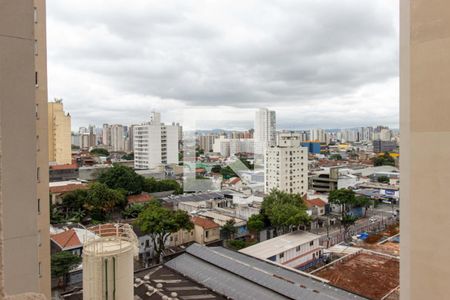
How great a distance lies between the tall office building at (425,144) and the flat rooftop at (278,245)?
8.61m

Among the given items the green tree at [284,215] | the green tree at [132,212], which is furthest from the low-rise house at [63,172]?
the green tree at [284,215]

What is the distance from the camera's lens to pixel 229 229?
39.1ft

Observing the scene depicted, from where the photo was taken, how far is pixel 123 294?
12.9ft

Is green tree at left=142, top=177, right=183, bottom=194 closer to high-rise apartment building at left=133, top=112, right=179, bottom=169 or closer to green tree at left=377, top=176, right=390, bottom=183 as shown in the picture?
high-rise apartment building at left=133, top=112, right=179, bottom=169

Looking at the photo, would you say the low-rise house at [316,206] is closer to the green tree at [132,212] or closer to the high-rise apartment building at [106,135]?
the green tree at [132,212]

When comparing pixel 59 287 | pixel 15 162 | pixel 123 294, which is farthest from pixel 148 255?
pixel 15 162

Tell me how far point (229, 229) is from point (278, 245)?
2.29 meters

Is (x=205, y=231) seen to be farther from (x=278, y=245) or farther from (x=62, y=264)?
(x=62, y=264)

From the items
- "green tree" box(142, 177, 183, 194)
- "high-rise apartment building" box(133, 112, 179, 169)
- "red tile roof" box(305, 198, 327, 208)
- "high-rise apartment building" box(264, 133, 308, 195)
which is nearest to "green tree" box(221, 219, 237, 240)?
"red tile roof" box(305, 198, 327, 208)

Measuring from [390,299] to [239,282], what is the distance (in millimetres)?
3372

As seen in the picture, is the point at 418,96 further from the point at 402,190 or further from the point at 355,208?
the point at 355,208

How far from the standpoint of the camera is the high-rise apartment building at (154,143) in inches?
1142

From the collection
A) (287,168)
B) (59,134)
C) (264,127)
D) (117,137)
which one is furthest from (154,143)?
(117,137)

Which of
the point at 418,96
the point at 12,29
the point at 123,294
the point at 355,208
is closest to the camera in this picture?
the point at 418,96
